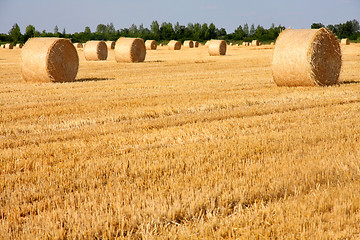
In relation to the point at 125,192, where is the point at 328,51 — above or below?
above

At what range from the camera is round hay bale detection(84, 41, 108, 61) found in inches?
1220

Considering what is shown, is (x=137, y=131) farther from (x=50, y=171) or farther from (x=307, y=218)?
(x=307, y=218)

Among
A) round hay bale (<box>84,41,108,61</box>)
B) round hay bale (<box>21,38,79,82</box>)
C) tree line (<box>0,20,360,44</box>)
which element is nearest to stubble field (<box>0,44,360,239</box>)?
round hay bale (<box>21,38,79,82</box>)

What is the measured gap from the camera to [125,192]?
4133mm

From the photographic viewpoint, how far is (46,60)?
14.7 meters

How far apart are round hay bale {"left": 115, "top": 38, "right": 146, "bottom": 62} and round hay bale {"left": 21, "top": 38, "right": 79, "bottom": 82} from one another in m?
10.6

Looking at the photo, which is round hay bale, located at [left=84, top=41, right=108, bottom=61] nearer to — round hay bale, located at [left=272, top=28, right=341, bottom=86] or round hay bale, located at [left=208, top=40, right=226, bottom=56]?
round hay bale, located at [left=208, top=40, right=226, bottom=56]

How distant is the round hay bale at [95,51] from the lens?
31000 mm

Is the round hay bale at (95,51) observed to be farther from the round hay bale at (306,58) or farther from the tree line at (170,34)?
the tree line at (170,34)

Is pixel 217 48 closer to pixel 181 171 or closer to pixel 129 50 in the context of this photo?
pixel 129 50

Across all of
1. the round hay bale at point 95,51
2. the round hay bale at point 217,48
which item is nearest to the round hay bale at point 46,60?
the round hay bale at point 95,51

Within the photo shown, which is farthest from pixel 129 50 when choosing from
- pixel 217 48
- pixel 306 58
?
pixel 306 58

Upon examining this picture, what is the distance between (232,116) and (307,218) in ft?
15.8

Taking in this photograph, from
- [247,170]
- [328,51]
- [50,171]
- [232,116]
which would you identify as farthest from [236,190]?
[328,51]
